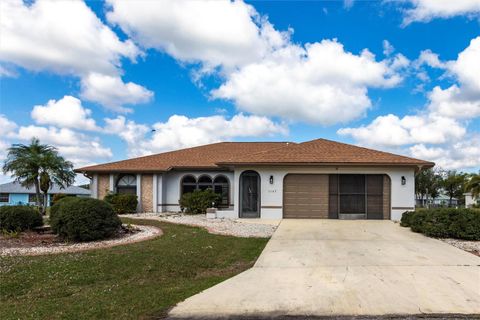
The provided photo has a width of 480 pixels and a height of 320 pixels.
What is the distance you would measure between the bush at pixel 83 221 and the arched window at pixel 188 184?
1067cm

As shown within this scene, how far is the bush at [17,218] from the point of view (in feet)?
36.0

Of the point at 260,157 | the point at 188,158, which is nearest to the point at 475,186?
the point at 260,157

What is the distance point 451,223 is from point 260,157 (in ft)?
27.5

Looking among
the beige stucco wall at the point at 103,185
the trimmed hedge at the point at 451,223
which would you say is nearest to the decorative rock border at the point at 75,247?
the trimmed hedge at the point at 451,223

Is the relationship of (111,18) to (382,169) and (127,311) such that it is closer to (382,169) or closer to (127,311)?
(127,311)

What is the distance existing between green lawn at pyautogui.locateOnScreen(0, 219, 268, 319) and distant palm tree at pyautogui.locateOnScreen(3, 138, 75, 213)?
1639 centimetres

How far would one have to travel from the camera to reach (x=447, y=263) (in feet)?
25.5

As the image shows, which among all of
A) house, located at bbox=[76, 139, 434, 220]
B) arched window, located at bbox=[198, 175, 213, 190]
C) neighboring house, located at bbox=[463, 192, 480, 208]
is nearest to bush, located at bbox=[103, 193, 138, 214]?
arched window, located at bbox=[198, 175, 213, 190]

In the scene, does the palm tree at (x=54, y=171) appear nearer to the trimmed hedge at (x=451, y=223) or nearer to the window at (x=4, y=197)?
the trimmed hedge at (x=451, y=223)

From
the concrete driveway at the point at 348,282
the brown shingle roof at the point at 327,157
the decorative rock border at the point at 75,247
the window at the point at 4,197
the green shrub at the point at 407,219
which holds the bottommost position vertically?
the window at the point at 4,197

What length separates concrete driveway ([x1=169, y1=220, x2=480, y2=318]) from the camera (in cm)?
511

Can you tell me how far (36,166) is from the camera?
22562 millimetres

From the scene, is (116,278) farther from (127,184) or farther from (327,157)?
(127,184)

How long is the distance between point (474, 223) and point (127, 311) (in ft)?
33.4
